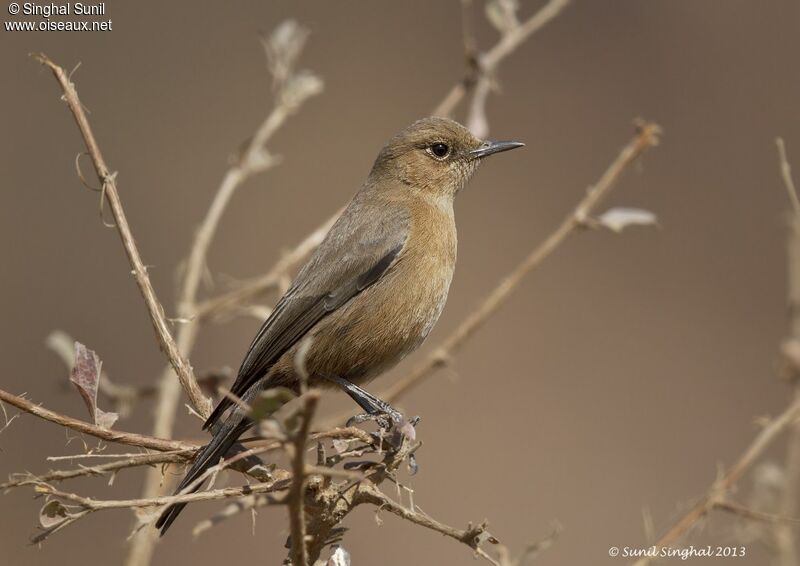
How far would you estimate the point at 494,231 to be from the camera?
34.9 feet

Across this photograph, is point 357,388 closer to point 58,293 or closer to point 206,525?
point 206,525

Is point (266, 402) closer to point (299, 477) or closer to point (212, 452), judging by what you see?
point (299, 477)

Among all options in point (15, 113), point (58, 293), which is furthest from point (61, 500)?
point (15, 113)

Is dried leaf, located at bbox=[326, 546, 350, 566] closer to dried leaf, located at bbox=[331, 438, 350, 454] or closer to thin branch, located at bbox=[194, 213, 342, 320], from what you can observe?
dried leaf, located at bbox=[331, 438, 350, 454]

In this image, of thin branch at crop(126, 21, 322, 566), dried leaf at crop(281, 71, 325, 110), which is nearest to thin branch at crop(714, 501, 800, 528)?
thin branch at crop(126, 21, 322, 566)

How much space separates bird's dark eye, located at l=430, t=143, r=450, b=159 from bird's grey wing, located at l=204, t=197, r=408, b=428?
0.58 m

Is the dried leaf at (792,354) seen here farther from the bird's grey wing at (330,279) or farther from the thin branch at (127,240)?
the bird's grey wing at (330,279)

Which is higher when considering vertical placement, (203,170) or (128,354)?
(203,170)

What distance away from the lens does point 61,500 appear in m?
2.49

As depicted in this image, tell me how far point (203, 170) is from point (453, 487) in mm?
4366

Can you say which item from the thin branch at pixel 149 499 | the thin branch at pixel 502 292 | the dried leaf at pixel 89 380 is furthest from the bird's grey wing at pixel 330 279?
the thin branch at pixel 149 499

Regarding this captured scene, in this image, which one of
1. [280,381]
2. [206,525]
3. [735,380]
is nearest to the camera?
[206,525]

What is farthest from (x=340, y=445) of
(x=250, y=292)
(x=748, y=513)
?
(x=250, y=292)

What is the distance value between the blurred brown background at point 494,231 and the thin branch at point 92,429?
4415mm
